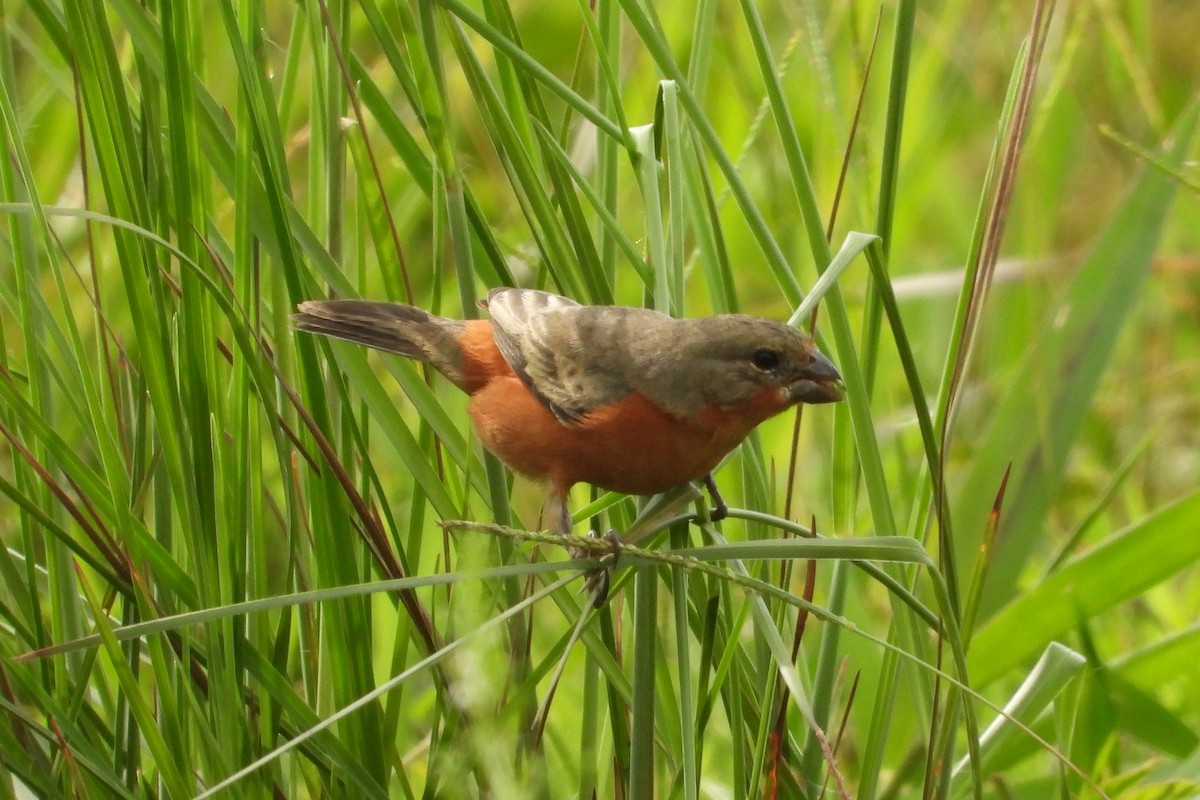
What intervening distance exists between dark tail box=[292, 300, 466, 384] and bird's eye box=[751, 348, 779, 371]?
65 centimetres

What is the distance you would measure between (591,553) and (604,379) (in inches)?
34.7

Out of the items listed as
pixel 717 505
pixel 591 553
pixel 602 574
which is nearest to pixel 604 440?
pixel 717 505

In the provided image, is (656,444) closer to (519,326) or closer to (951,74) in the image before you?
(519,326)

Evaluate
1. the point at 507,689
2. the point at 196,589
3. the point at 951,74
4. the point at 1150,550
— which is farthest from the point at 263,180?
the point at 951,74

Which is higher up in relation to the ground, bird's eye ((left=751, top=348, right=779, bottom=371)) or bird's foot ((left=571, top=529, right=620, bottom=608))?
bird's eye ((left=751, top=348, right=779, bottom=371))

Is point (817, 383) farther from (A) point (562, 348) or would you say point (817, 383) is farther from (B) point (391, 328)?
(B) point (391, 328)

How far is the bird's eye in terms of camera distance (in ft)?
8.94

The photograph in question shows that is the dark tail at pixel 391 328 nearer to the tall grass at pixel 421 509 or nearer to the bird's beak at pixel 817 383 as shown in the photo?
the tall grass at pixel 421 509

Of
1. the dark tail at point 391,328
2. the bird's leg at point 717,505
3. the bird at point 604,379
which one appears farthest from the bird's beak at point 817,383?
the dark tail at point 391,328

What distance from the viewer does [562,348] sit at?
122 inches

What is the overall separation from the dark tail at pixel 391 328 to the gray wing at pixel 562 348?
12 cm

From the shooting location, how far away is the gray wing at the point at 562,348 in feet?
9.72

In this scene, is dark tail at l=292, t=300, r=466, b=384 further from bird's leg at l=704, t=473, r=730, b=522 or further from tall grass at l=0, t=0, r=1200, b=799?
bird's leg at l=704, t=473, r=730, b=522

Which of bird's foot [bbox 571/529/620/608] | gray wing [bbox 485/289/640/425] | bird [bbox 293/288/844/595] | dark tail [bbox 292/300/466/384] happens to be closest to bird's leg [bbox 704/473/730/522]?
bird [bbox 293/288/844/595]
